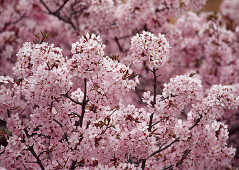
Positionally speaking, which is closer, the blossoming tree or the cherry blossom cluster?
the blossoming tree

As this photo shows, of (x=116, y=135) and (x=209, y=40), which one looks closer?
(x=116, y=135)


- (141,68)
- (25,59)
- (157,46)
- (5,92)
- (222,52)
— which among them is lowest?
(5,92)

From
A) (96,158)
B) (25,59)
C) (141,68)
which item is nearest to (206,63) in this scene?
(141,68)

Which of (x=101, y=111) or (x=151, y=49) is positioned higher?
(x=151, y=49)

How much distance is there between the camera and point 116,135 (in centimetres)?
344

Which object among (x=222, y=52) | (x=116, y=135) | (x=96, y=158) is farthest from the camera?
(x=222, y=52)

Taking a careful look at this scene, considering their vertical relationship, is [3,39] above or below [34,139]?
above

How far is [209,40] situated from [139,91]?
2.59m

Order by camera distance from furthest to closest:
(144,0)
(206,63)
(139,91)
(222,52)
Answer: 1. (139,91)
2. (206,63)
3. (222,52)
4. (144,0)

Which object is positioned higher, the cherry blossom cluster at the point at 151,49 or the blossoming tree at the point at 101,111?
the cherry blossom cluster at the point at 151,49

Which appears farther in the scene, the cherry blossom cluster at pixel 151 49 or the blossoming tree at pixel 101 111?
the cherry blossom cluster at pixel 151 49

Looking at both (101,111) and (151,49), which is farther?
(101,111)

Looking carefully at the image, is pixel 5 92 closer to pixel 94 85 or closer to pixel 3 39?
pixel 94 85

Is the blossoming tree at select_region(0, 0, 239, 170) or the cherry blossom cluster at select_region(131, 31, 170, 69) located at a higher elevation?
the cherry blossom cluster at select_region(131, 31, 170, 69)
